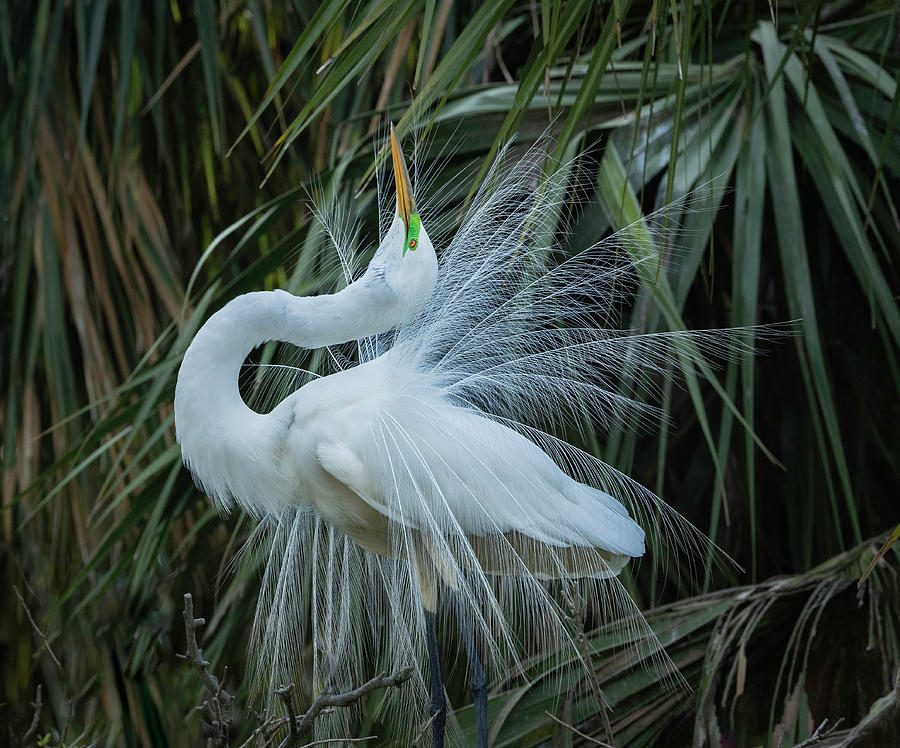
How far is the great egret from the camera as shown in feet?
3.60

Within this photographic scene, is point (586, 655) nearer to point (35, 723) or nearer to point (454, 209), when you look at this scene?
point (35, 723)

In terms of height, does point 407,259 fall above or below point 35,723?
above

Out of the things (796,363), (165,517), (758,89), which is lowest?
(165,517)

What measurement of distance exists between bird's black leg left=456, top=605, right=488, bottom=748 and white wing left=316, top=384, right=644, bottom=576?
16 cm

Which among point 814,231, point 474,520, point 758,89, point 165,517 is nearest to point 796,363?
point 814,231

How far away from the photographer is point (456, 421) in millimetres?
1135

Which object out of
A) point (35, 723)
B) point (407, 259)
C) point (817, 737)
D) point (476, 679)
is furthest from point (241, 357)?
point (817, 737)

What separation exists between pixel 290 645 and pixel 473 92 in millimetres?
849

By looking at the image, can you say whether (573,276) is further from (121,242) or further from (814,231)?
(121,242)

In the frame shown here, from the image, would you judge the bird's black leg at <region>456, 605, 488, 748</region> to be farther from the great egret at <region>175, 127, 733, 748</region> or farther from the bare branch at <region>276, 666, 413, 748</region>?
the bare branch at <region>276, 666, 413, 748</region>

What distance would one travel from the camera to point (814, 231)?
1.56 meters

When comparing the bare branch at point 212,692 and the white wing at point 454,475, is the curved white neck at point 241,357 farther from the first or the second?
the bare branch at point 212,692

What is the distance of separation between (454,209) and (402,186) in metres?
0.33

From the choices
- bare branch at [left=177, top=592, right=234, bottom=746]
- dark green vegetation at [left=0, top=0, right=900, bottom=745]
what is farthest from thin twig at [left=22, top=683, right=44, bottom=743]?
bare branch at [left=177, top=592, right=234, bottom=746]
